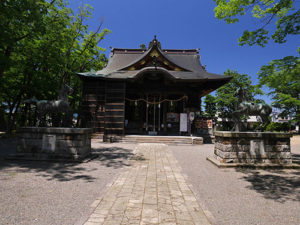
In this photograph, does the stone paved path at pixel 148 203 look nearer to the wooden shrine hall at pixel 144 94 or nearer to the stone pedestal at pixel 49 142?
the stone pedestal at pixel 49 142

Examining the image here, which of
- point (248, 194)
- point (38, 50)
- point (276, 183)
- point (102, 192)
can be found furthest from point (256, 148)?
point (38, 50)

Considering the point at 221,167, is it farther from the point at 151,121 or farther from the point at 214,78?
the point at 151,121

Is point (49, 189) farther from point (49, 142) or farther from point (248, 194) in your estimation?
point (248, 194)

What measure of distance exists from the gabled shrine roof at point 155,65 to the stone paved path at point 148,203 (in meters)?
9.77

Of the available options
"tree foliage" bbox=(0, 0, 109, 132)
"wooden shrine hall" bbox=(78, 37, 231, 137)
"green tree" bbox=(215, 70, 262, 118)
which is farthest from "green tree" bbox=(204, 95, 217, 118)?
"tree foliage" bbox=(0, 0, 109, 132)

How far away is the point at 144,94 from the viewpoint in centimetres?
1455

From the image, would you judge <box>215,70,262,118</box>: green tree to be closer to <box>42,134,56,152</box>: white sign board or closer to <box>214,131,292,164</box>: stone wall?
<box>214,131,292,164</box>: stone wall

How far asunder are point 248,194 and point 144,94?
11923 millimetres

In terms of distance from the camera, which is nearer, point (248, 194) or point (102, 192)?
point (102, 192)

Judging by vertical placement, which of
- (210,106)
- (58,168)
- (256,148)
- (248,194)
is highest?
(210,106)

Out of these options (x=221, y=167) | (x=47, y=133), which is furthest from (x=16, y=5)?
(x=221, y=167)

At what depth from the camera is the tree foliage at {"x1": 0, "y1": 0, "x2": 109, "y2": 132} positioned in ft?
28.2

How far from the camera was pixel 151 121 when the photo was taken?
15422 millimetres

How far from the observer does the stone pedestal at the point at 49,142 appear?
5.94 metres
